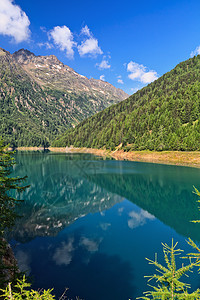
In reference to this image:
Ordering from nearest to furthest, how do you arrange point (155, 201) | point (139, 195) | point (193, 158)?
point (155, 201) → point (139, 195) → point (193, 158)

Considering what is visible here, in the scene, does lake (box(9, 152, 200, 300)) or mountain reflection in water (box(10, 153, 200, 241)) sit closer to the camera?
lake (box(9, 152, 200, 300))

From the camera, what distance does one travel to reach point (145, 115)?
18200 cm

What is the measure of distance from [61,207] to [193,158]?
83349 mm

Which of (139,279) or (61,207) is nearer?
(139,279)

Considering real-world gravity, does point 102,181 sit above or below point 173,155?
below

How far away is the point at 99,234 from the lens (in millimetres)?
25812

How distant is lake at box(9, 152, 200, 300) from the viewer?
16016 millimetres

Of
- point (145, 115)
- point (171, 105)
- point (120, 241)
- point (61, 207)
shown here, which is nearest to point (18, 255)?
point (120, 241)

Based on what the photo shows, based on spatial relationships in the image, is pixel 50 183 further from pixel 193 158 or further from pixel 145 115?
pixel 145 115

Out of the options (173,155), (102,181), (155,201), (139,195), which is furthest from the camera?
(173,155)

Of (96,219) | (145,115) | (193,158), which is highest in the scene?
(145,115)

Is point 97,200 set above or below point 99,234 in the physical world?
below

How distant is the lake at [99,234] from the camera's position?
1602 cm

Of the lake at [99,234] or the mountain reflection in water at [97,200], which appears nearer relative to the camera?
the lake at [99,234]
